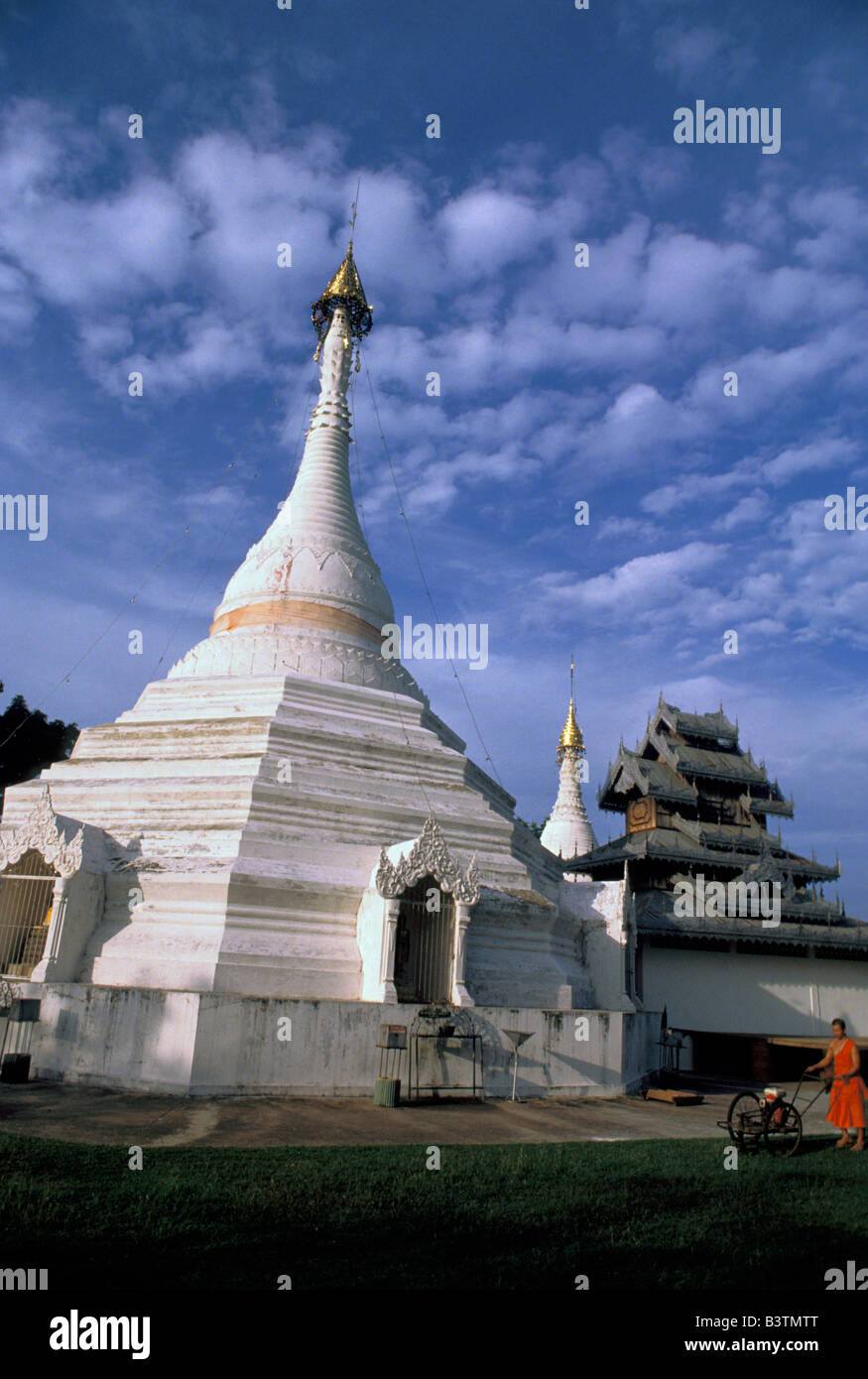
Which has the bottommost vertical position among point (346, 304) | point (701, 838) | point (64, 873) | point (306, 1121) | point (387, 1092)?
point (306, 1121)

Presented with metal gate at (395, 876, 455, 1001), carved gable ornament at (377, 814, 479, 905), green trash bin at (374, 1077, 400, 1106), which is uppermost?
carved gable ornament at (377, 814, 479, 905)

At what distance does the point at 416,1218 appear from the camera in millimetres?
6660

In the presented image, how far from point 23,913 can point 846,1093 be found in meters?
13.1

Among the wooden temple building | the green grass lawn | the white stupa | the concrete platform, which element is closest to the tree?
the white stupa

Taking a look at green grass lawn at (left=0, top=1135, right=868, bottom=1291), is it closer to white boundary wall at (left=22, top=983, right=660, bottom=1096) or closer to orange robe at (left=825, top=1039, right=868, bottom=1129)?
orange robe at (left=825, top=1039, right=868, bottom=1129)

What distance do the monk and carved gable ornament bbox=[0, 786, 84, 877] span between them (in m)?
11.4

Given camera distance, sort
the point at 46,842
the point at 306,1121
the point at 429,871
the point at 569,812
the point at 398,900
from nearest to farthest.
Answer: the point at 306,1121, the point at 398,900, the point at 429,871, the point at 46,842, the point at 569,812

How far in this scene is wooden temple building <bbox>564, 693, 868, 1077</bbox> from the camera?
25609 mm

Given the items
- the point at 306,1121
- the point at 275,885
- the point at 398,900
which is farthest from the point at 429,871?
the point at 306,1121

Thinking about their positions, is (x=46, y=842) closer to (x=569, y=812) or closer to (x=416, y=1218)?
(x=416, y=1218)

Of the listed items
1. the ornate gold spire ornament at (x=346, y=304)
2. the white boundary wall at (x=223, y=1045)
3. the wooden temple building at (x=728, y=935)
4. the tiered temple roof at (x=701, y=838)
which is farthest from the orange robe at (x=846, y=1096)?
the ornate gold spire ornament at (x=346, y=304)

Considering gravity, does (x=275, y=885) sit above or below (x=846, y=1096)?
above

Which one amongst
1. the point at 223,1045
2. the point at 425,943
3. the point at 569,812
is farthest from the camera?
the point at 569,812
